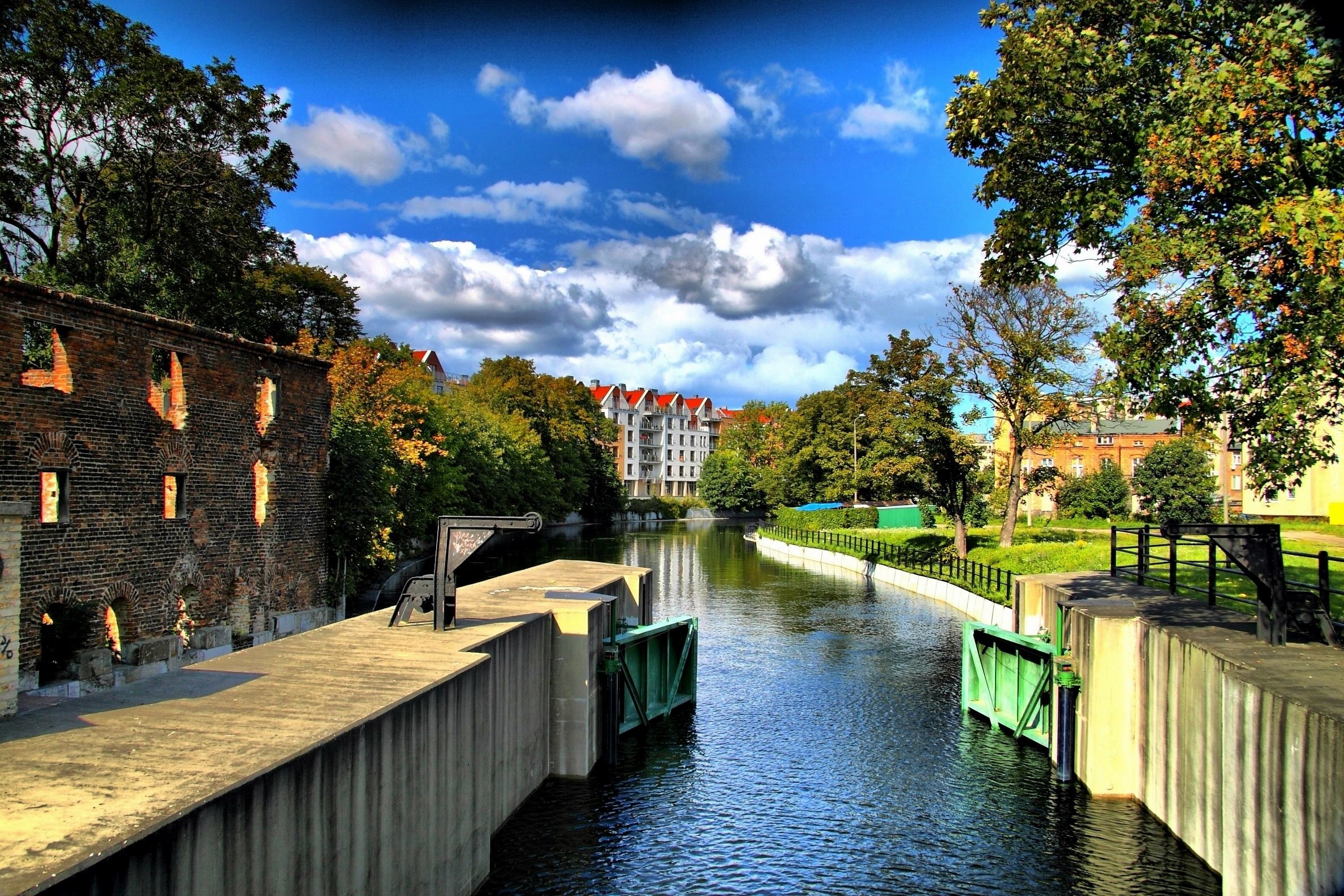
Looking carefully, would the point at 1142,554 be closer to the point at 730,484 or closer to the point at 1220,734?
the point at 1220,734

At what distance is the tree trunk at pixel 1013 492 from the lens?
42.8m

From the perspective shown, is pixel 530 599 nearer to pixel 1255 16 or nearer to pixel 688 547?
pixel 1255 16

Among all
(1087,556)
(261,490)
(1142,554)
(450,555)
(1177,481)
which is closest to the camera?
(450,555)

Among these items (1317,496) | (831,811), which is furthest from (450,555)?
(1317,496)

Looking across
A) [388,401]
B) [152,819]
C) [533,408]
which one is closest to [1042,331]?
[388,401]

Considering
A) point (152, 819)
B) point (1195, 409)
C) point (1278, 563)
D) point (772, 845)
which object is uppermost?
point (1195, 409)

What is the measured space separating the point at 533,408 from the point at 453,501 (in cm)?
3860

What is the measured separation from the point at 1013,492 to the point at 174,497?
3602 centimetres

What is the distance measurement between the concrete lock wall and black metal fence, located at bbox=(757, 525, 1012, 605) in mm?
13097

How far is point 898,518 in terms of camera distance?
69.8 m

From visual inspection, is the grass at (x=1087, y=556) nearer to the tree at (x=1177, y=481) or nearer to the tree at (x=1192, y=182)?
the tree at (x=1192, y=182)

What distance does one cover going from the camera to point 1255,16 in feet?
41.7

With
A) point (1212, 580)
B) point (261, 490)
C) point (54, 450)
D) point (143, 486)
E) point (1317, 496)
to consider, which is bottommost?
point (1212, 580)

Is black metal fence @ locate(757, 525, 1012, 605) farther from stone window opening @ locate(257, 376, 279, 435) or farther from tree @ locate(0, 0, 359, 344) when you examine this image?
tree @ locate(0, 0, 359, 344)
